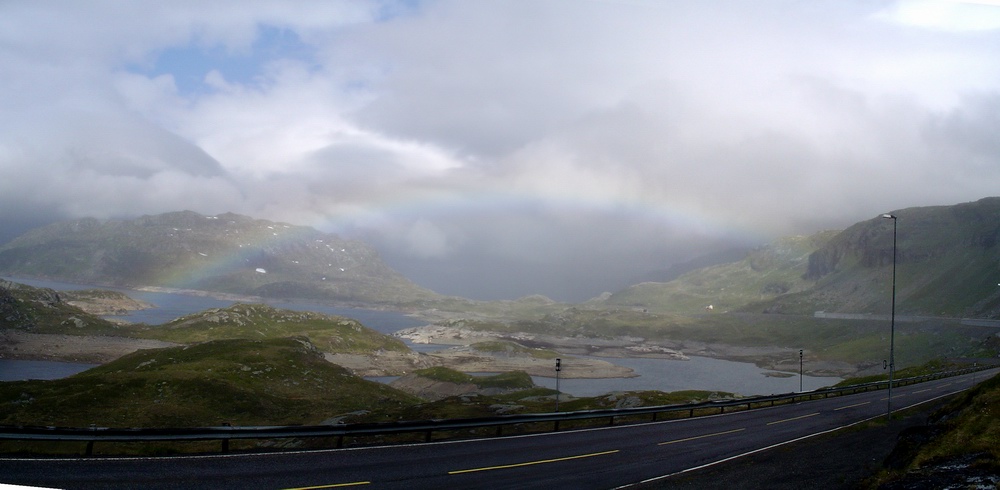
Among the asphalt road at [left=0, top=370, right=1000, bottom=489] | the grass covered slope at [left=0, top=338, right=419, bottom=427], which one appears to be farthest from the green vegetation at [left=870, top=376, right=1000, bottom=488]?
the grass covered slope at [left=0, top=338, right=419, bottom=427]

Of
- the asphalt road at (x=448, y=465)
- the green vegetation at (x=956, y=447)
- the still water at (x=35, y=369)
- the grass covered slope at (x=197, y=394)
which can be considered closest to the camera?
the green vegetation at (x=956, y=447)

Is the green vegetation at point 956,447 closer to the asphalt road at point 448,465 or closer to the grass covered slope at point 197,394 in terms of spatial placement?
the asphalt road at point 448,465

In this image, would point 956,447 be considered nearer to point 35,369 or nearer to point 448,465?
point 448,465

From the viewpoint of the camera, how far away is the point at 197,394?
9006cm

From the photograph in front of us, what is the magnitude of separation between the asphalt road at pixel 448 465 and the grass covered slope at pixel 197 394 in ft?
164

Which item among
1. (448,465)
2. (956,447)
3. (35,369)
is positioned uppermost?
(956,447)

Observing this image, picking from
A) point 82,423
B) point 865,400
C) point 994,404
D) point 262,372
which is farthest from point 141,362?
point 994,404

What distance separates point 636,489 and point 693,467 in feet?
20.2

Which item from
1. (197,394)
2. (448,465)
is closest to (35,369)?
(197,394)

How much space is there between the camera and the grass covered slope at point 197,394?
259 ft

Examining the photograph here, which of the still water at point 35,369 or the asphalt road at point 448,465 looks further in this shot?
the still water at point 35,369

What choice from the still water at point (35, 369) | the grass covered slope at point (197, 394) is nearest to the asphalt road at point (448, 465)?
the grass covered slope at point (197, 394)

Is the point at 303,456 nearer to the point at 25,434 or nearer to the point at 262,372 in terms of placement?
the point at 25,434

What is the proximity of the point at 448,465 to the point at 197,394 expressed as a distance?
7787 cm
